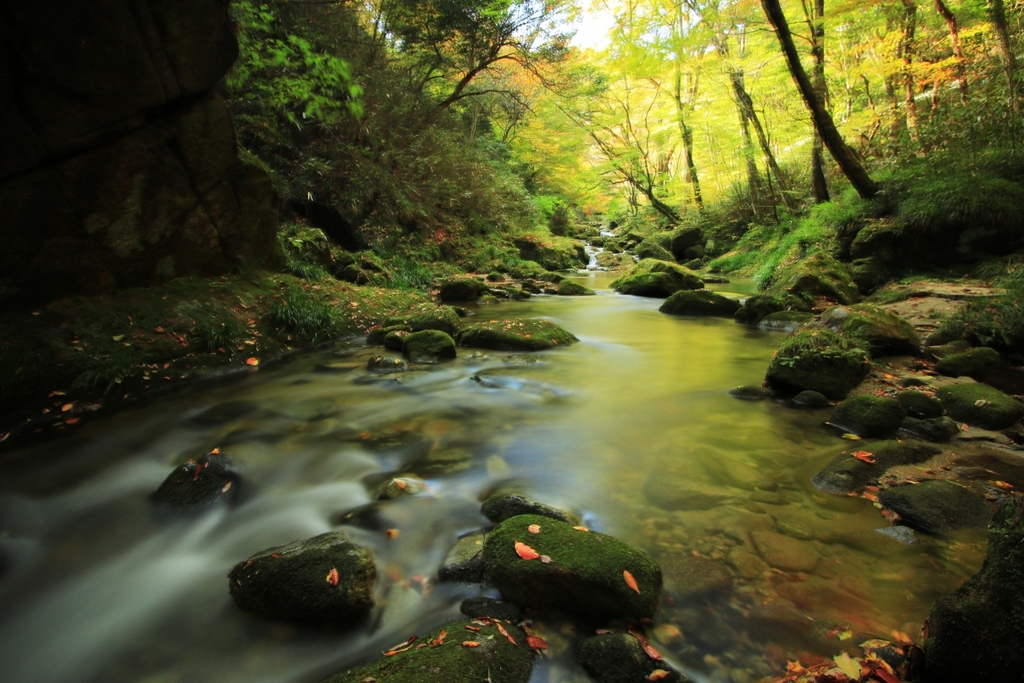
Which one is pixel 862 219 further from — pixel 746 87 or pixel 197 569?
pixel 197 569

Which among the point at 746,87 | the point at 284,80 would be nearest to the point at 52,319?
the point at 284,80

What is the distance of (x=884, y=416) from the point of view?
4.41 metres

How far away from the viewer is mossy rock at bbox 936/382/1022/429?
14.3ft

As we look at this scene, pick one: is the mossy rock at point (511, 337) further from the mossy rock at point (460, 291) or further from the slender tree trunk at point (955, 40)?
the slender tree trunk at point (955, 40)

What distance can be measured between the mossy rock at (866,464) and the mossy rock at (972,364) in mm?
2363

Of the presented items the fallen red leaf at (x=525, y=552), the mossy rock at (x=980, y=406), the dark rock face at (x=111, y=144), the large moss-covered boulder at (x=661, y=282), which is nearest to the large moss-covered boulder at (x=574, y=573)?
the fallen red leaf at (x=525, y=552)

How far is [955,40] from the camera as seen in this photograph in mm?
10234

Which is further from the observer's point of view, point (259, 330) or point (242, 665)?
point (259, 330)

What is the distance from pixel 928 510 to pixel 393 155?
1336 cm

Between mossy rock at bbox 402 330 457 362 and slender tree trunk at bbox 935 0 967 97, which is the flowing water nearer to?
mossy rock at bbox 402 330 457 362

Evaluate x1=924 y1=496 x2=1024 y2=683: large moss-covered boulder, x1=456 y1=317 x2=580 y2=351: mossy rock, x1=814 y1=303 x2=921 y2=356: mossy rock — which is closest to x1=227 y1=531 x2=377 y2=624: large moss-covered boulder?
x1=924 y1=496 x2=1024 y2=683: large moss-covered boulder

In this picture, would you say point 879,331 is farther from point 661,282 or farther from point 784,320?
point 661,282

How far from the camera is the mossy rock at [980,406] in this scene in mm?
4367

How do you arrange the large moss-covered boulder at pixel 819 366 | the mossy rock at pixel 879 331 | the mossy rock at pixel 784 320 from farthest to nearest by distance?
1. the mossy rock at pixel 784 320
2. the mossy rock at pixel 879 331
3. the large moss-covered boulder at pixel 819 366
